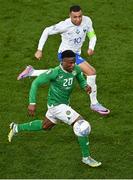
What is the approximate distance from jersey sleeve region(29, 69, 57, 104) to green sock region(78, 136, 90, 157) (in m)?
1.13

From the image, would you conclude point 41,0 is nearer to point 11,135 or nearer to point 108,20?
point 108,20

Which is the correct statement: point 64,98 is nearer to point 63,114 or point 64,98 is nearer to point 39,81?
point 63,114

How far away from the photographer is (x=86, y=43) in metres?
17.6

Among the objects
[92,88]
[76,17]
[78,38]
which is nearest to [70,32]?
[78,38]

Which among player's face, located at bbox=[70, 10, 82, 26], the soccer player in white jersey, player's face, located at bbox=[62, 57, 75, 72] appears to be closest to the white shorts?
player's face, located at bbox=[62, 57, 75, 72]

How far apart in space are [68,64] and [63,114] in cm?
93

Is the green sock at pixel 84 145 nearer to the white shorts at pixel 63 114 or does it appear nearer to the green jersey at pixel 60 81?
the white shorts at pixel 63 114

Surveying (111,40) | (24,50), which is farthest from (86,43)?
(24,50)

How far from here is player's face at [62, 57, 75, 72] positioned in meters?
10.8

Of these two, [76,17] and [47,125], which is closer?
[47,125]

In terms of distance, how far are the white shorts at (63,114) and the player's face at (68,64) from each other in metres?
0.71

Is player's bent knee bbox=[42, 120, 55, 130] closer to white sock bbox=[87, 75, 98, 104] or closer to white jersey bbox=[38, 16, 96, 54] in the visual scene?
white sock bbox=[87, 75, 98, 104]

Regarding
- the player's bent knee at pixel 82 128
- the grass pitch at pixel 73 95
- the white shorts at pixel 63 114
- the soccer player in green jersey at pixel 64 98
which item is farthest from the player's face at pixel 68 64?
the grass pitch at pixel 73 95

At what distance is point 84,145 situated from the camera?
10.9 meters
